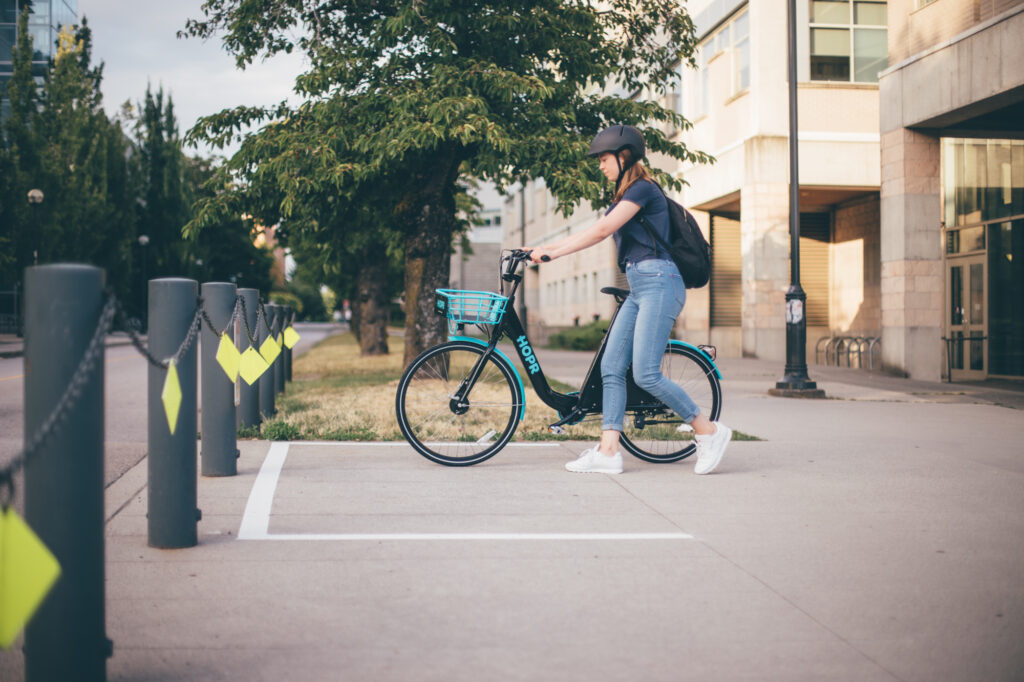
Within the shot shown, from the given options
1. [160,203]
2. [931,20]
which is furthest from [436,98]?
[160,203]

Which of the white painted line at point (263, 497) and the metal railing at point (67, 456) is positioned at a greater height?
the metal railing at point (67, 456)

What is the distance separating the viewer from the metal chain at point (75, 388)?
2.09 m

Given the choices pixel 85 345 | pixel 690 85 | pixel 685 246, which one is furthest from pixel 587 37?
pixel 690 85

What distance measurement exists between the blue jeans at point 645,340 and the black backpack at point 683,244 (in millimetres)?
65

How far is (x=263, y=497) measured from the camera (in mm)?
5172

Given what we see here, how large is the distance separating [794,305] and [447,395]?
28.0 ft

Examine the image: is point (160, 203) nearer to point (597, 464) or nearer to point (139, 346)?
point (597, 464)

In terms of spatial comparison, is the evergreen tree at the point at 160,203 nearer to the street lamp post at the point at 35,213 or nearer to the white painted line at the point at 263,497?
the street lamp post at the point at 35,213

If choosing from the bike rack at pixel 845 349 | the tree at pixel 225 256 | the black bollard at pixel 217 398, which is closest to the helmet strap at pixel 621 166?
the black bollard at pixel 217 398

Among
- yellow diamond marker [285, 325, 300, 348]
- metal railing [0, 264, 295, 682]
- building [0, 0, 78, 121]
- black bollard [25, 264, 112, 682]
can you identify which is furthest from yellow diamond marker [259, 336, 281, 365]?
building [0, 0, 78, 121]

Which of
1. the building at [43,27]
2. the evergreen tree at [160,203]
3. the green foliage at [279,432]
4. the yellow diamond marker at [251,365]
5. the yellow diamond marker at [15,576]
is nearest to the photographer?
the yellow diamond marker at [15,576]

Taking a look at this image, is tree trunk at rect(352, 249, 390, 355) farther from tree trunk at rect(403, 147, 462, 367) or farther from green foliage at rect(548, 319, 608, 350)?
tree trunk at rect(403, 147, 462, 367)

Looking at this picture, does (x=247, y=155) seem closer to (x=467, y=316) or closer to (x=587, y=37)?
(x=587, y=37)

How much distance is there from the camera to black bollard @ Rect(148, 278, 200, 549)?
3.86 m
